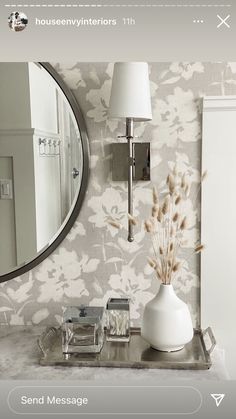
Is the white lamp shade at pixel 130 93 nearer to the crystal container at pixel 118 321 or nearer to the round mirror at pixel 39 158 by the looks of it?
the round mirror at pixel 39 158

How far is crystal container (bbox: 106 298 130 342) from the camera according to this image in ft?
2.87

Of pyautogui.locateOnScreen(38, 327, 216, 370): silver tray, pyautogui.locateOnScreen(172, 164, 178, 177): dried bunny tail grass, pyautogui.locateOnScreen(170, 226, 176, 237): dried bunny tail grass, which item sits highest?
pyautogui.locateOnScreen(172, 164, 178, 177): dried bunny tail grass

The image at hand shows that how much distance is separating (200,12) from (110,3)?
0.10 m

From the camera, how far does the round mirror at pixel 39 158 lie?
37.3 inches

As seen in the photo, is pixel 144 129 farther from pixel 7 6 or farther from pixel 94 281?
pixel 7 6

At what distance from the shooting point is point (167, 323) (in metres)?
0.81

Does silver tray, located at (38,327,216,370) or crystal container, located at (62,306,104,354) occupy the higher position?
crystal container, located at (62,306,104,354)

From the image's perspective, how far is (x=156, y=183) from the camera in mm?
962

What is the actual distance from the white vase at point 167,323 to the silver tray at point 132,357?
0.07 ft

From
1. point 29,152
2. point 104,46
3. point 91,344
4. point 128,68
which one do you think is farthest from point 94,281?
point 104,46
